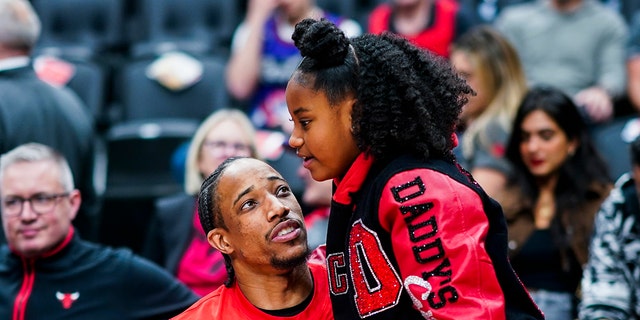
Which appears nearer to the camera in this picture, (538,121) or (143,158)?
(538,121)

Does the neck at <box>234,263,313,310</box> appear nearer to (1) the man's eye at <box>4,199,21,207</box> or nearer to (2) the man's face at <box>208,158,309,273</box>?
(2) the man's face at <box>208,158,309,273</box>

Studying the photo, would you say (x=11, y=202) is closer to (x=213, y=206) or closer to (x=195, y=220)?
(x=195, y=220)

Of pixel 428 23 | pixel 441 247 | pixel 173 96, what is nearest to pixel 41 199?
pixel 441 247

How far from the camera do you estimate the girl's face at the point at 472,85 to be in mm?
4730

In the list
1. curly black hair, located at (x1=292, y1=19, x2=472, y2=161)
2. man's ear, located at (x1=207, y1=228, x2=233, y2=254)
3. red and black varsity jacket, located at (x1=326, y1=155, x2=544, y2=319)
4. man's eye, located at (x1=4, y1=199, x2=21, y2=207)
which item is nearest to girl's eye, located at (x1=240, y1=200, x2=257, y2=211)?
man's ear, located at (x1=207, y1=228, x2=233, y2=254)

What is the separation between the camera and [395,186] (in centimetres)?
217

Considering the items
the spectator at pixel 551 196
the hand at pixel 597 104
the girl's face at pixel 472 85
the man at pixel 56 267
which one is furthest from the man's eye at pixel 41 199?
the hand at pixel 597 104

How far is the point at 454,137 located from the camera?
2.37 meters

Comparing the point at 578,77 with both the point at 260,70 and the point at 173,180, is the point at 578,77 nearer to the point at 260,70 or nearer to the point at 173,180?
the point at 260,70

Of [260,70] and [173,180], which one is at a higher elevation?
[260,70]

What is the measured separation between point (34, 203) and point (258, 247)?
3.89 ft

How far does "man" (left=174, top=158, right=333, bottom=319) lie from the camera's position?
2557 mm

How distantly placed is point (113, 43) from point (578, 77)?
10.2 ft

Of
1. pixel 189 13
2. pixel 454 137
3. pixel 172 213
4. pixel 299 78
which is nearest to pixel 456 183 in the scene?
pixel 454 137
